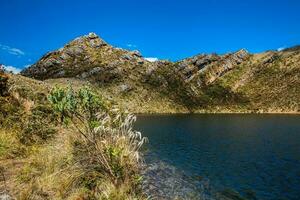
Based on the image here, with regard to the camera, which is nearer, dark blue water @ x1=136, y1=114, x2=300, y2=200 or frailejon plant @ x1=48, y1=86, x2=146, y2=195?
frailejon plant @ x1=48, y1=86, x2=146, y2=195

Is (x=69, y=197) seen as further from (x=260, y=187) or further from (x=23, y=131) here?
(x=260, y=187)

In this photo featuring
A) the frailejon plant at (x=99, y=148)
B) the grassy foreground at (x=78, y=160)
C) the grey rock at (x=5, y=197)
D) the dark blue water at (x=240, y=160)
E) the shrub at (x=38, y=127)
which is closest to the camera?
the grey rock at (x=5, y=197)

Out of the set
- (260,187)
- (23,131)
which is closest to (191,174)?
(260,187)

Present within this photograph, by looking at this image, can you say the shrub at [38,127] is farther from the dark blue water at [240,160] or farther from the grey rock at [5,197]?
the dark blue water at [240,160]

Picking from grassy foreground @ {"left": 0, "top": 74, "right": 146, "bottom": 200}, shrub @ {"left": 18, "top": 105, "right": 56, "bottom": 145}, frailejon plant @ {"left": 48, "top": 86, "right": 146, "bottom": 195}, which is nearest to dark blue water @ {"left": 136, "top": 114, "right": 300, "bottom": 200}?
frailejon plant @ {"left": 48, "top": 86, "right": 146, "bottom": 195}

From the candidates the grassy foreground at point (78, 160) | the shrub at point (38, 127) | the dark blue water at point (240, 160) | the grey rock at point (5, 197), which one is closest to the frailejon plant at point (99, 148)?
the grassy foreground at point (78, 160)

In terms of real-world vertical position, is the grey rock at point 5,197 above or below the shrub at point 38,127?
below

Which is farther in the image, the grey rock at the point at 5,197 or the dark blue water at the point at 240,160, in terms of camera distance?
the dark blue water at the point at 240,160

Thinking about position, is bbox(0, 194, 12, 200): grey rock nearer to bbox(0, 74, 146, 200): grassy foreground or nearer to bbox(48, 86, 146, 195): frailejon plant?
bbox(0, 74, 146, 200): grassy foreground

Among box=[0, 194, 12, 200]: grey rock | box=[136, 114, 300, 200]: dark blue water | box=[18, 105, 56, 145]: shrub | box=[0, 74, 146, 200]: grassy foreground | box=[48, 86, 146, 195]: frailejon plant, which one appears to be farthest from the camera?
box=[136, 114, 300, 200]: dark blue water

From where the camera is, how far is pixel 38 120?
26.4 metres

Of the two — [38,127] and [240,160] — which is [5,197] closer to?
[38,127]

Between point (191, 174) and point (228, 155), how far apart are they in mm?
13917

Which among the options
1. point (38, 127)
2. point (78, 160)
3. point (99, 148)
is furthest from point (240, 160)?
point (78, 160)
